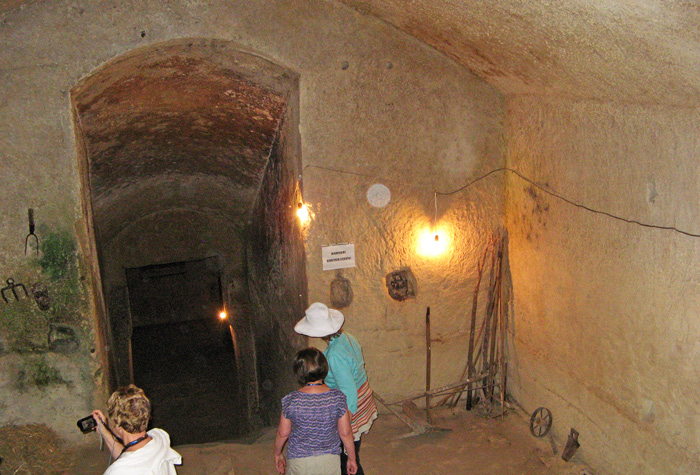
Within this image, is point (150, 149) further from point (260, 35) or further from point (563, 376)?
point (563, 376)

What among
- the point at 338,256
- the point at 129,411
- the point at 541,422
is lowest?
the point at 541,422

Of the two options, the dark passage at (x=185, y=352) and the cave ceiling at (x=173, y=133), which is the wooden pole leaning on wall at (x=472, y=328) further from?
the dark passage at (x=185, y=352)

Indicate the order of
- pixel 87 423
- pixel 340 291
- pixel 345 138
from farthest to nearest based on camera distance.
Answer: pixel 340 291 < pixel 345 138 < pixel 87 423

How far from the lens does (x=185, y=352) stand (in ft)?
35.5

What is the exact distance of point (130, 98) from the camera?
15.8ft

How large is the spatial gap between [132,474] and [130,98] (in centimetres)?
326

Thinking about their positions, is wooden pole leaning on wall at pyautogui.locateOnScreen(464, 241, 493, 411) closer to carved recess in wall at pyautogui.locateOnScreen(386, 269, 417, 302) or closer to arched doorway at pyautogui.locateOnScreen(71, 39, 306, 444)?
carved recess in wall at pyautogui.locateOnScreen(386, 269, 417, 302)

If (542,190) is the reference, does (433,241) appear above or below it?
below

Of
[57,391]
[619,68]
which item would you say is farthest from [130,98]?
[619,68]

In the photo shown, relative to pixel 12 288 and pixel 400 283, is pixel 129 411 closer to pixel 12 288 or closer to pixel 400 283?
pixel 12 288

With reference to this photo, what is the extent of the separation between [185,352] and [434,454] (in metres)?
7.18

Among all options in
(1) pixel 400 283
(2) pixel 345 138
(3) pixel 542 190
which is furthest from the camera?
(1) pixel 400 283

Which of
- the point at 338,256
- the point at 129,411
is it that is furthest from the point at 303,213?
the point at 129,411

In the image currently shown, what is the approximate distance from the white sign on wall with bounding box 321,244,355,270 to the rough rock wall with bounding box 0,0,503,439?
59 mm
